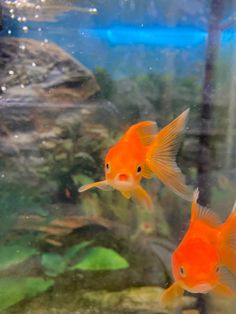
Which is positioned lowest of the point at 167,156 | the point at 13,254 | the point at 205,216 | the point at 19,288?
the point at 19,288

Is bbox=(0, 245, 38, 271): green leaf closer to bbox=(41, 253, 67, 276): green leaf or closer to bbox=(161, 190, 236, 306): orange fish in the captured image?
bbox=(41, 253, 67, 276): green leaf

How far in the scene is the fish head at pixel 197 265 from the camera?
32.1 inches

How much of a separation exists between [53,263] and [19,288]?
0.60 ft

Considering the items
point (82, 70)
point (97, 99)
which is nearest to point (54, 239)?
point (97, 99)

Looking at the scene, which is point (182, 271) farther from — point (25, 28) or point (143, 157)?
point (25, 28)

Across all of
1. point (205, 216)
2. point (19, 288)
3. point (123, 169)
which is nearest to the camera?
point (123, 169)

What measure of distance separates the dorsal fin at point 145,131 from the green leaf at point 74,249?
42.4 inches

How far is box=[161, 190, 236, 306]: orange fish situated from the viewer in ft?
2.68

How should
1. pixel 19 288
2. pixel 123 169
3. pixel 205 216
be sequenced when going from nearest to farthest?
pixel 123 169 → pixel 205 216 → pixel 19 288

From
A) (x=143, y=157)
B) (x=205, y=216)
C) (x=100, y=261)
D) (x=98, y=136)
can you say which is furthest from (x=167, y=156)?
(x=100, y=261)

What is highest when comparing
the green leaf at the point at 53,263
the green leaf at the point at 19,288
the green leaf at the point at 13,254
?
the green leaf at the point at 13,254

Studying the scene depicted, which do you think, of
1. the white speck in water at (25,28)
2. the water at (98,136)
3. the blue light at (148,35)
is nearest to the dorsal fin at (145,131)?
the water at (98,136)

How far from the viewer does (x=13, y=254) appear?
177 cm

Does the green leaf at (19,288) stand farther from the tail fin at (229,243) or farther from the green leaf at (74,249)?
the tail fin at (229,243)
